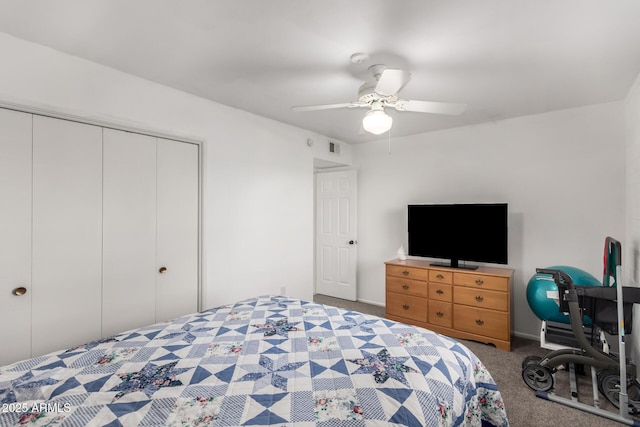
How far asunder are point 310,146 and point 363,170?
3.55 feet

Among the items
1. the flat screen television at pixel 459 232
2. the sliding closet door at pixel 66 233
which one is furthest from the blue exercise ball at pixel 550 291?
the sliding closet door at pixel 66 233

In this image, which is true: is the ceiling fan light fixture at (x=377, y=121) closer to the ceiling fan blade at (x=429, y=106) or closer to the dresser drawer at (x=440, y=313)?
the ceiling fan blade at (x=429, y=106)

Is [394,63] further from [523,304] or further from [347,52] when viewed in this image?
[523,304]

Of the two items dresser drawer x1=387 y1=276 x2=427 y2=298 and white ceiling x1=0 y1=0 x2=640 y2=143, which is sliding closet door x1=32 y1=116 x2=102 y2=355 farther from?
dresser drawer x1=387 y1=276 x2=427 y2=298

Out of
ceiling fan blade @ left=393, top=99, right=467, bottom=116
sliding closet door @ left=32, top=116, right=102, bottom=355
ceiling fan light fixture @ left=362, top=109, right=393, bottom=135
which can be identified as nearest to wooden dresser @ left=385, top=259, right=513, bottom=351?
ceiling fan blade @ left=393, top=99, right=467, bottom=116

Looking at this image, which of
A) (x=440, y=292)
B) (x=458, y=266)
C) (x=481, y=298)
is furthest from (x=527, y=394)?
(x=458, y=266)

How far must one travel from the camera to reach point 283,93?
2.93 m

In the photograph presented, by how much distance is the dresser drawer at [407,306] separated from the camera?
3.89 m

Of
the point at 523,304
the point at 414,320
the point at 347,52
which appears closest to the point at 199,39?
the point at 347,52

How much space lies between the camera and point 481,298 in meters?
3.48

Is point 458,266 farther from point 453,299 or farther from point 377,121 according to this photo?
point 377,121

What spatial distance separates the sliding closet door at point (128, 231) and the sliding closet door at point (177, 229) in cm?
7

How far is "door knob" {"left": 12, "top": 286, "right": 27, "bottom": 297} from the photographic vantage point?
2.05 meters

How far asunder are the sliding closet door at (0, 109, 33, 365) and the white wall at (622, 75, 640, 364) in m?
4.42
